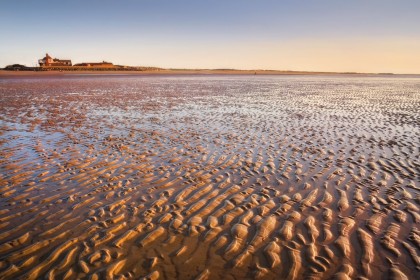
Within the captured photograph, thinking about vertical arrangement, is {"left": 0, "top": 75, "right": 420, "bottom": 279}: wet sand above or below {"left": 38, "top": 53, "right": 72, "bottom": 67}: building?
below

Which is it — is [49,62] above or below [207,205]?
above

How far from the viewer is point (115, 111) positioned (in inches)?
671

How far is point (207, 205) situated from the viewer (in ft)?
18.7

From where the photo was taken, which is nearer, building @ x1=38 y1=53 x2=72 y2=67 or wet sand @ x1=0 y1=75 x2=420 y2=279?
wet sand @ x1=0 y1=75 x2=420 y2=279

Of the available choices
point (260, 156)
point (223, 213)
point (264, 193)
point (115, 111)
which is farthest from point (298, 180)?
point (115, 111)

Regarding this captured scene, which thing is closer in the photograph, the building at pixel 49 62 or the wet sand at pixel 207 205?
the wet sand at pixel 207 205

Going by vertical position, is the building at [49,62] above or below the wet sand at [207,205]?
above

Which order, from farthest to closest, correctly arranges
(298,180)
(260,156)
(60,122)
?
1. (60,122)
2. (260,156)
3. (298,180)

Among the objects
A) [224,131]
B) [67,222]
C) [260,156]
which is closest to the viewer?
[67,222]

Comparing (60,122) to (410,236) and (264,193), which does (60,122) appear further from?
(410,236)

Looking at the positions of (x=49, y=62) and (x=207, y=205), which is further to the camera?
(x=49, y=62)

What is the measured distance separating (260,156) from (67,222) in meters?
5.73

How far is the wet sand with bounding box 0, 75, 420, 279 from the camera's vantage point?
4.00m

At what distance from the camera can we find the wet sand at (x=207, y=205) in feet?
13.1
